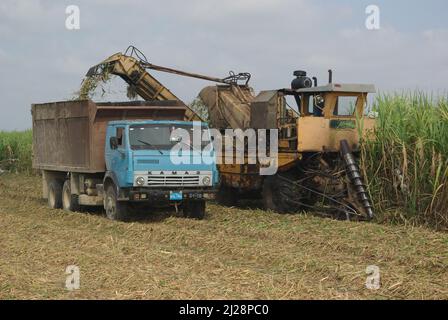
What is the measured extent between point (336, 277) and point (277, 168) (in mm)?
6751

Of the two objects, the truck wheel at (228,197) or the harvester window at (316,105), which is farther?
the truck wheel at (228,197)

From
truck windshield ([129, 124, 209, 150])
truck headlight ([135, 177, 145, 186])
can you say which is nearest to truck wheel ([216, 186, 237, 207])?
truck windshield ([129, 124, 209, 150])

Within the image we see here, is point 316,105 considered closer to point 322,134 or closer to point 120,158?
point 322,134

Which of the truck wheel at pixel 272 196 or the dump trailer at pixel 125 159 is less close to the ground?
the dump trailer at pixel 125 159

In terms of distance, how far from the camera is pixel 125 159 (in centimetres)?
1322

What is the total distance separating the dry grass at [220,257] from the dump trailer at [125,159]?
0.61m

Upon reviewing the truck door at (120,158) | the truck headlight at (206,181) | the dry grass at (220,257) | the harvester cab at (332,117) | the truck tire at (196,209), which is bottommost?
the dry grass at (220,257)

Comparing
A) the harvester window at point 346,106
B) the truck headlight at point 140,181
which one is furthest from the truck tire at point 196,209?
the harvester window at point 346,106

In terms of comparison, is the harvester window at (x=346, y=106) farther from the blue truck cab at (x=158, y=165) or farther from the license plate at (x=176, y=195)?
the license plate at (x=176, y=195)

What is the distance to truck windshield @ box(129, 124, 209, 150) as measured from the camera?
13.4 metres

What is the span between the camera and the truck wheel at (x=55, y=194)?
16.9 m

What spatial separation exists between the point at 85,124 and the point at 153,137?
1.99m

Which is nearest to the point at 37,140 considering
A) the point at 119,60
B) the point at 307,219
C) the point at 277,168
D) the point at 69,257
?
the point at 119,60
